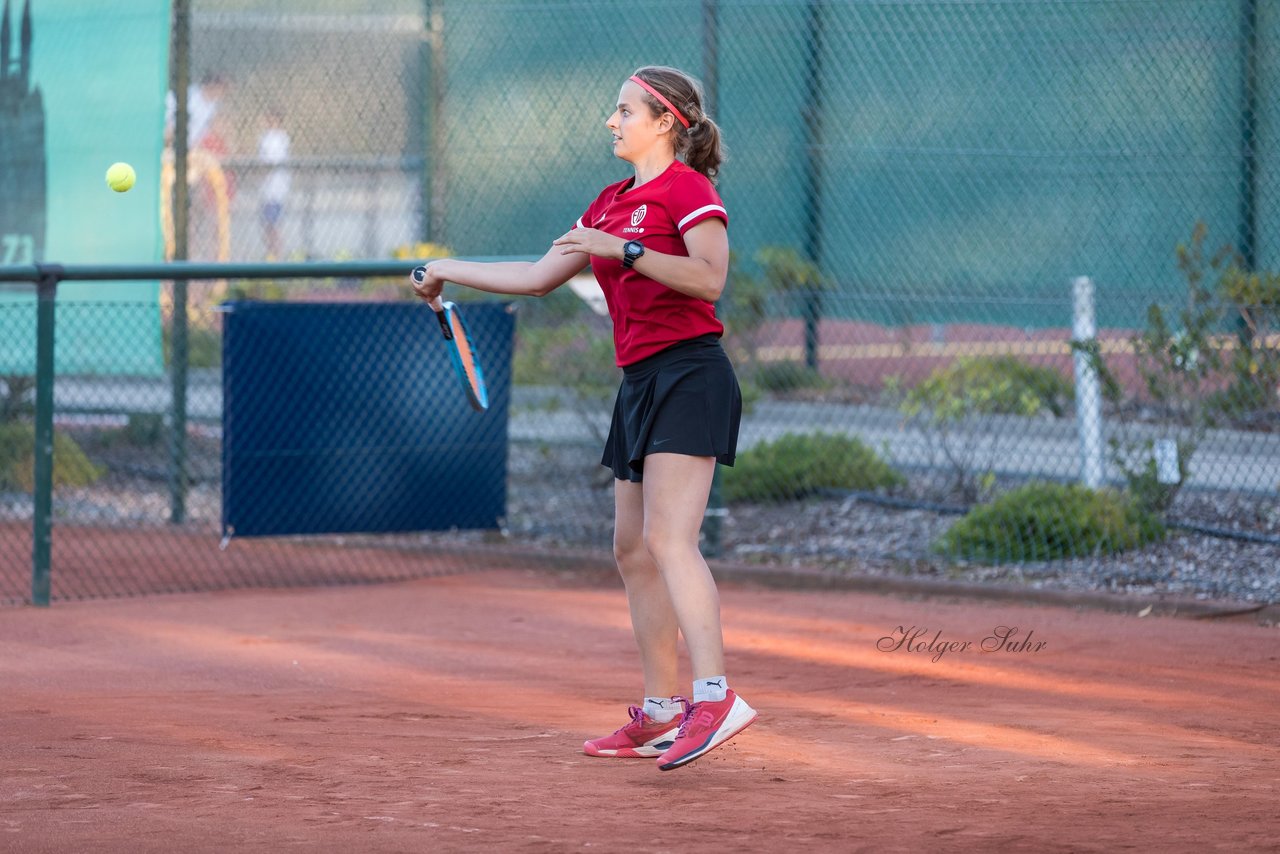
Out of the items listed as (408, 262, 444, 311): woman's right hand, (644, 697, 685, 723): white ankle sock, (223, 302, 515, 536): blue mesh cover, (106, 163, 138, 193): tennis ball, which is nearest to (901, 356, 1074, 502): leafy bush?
(223, 302, 515, 536): blue mesh cover

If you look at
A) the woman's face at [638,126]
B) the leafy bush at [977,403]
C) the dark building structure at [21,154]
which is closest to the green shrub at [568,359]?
the leafy bush at [977,403]

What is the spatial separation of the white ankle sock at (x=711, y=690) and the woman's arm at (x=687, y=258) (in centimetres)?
97

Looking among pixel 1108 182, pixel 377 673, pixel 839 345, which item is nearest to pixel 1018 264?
pixel 1108 182

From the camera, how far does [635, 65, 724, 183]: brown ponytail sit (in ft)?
13.4

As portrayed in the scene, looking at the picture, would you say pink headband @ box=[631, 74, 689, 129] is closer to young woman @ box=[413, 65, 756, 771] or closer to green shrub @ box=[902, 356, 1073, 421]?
young woman @ box=[413, 65, 756, 771]

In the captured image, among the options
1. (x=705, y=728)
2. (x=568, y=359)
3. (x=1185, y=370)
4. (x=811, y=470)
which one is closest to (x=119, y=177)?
(x=568, y=359)

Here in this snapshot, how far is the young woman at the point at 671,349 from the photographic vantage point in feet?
12.9

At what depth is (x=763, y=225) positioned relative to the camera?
352 inches

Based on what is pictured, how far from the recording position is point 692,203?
3965 millimetres

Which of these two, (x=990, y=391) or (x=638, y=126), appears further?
(x=990, y=391)

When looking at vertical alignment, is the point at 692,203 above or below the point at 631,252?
above

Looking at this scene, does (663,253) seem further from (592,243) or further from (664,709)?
(664,709)

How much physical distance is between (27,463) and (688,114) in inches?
250
